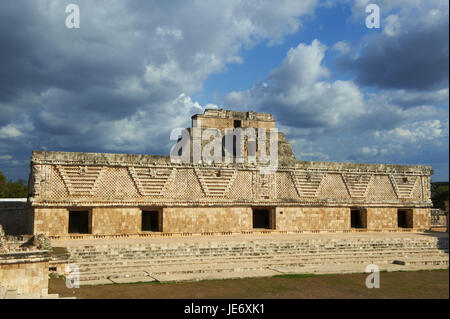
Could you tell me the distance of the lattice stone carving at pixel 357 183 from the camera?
20344 mm

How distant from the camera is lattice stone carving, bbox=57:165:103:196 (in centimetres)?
1543

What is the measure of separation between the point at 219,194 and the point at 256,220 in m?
3.66

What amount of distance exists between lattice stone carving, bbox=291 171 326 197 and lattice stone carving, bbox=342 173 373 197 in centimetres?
156

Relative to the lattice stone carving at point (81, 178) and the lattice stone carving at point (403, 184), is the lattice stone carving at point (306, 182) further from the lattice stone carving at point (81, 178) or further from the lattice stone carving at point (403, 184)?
the lattice stone carving at point (81, 178)

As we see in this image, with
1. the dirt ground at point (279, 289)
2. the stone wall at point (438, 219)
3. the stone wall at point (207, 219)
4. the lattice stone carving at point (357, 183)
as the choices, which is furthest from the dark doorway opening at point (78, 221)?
the stone wall at point (438, 219)

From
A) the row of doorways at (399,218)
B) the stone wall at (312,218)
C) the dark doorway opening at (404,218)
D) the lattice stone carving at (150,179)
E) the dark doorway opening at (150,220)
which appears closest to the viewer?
the lattice stone carving at (150,179)

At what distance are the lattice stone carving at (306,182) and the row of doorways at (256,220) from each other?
5.71 ft

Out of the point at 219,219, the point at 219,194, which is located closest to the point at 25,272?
the point at 219,219
